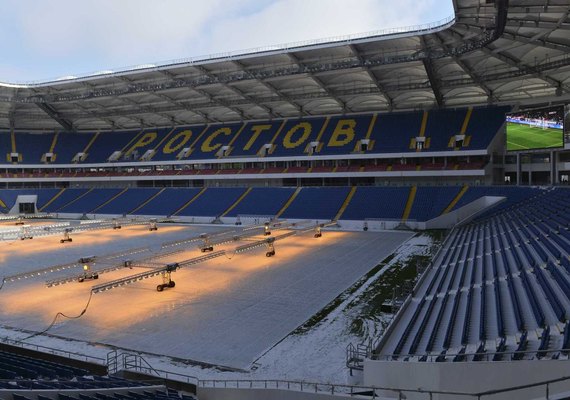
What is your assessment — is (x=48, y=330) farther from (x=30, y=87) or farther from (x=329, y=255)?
(x=30, y=87)

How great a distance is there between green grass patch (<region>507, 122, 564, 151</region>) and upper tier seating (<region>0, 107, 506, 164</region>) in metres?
3.11

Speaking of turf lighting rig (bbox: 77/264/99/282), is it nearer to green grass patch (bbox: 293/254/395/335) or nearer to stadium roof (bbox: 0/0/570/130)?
green grass patch (bbox: 293/254/395/335)

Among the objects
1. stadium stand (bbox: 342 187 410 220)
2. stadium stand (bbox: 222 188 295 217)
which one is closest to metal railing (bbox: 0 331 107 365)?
stadium stand (bbox: 342 187 410 220)

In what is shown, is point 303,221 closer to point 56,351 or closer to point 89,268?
point 89,268

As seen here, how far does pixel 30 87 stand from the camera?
48219 millimetres

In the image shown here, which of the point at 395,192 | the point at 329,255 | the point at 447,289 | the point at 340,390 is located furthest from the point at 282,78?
the point at 340,390

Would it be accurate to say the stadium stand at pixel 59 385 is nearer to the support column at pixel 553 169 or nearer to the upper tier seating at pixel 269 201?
the upper tier seating at pixel 269 201

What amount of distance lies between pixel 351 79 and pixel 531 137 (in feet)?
53.9

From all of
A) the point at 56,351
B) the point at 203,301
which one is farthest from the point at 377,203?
the point at 56,351

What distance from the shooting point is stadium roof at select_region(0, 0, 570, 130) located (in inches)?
1142

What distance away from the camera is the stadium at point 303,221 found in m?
10.3

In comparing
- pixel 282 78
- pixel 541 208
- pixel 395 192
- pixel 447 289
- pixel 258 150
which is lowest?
pixel 447 289

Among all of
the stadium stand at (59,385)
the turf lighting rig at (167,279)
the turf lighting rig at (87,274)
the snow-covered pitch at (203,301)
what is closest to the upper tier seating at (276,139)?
the snow-covered pitch at (203,301)

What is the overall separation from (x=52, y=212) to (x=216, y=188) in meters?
21.0
